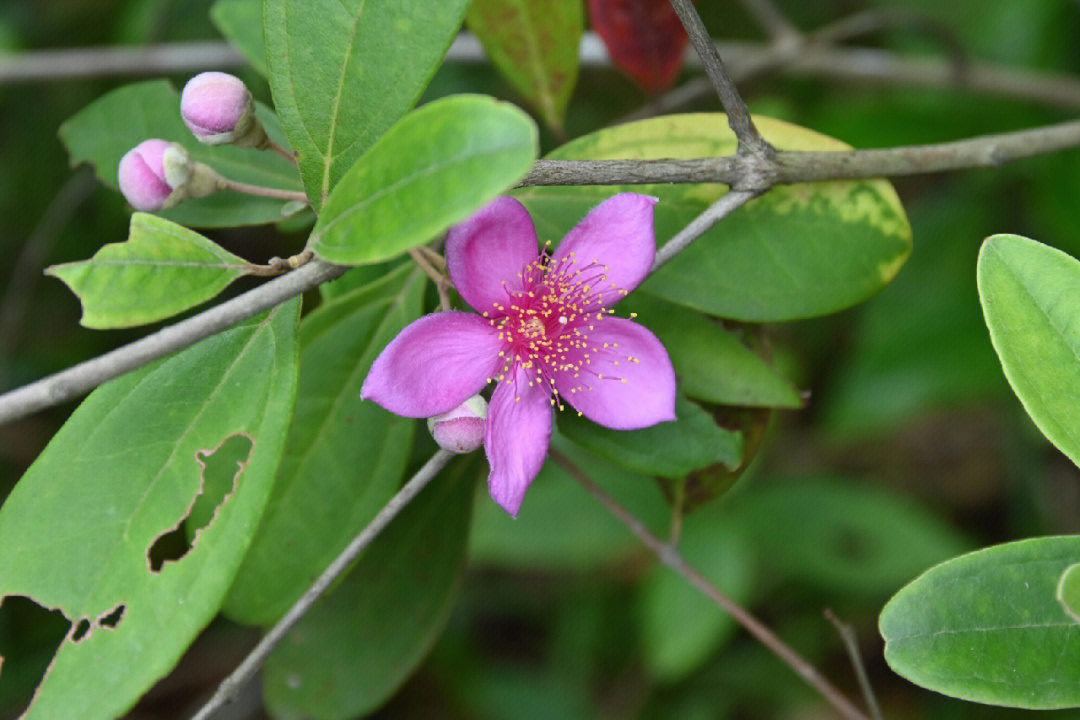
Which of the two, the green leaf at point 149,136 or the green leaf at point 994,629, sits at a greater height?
the green leaf at point 149,136

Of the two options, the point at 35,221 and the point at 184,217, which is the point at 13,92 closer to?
the point at 35,221

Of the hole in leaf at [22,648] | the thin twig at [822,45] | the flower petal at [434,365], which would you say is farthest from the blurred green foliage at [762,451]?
the flower petal at [434,365]

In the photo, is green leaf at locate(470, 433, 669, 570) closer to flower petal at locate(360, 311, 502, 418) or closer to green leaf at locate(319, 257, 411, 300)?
green leaf at locate(319, 257, 411, 300)

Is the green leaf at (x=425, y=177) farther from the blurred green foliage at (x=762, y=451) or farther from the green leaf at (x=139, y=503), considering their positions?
the blurred green foliage at (x=762, y=451)

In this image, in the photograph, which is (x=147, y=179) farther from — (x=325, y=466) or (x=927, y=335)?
(x=927, y=335)

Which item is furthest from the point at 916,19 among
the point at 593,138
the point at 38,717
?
the point at 38,717

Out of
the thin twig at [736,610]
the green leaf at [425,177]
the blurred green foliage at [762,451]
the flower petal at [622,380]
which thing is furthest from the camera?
the blurred green foliage at [762,451]

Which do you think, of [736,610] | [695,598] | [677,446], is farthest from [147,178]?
[695,598]
